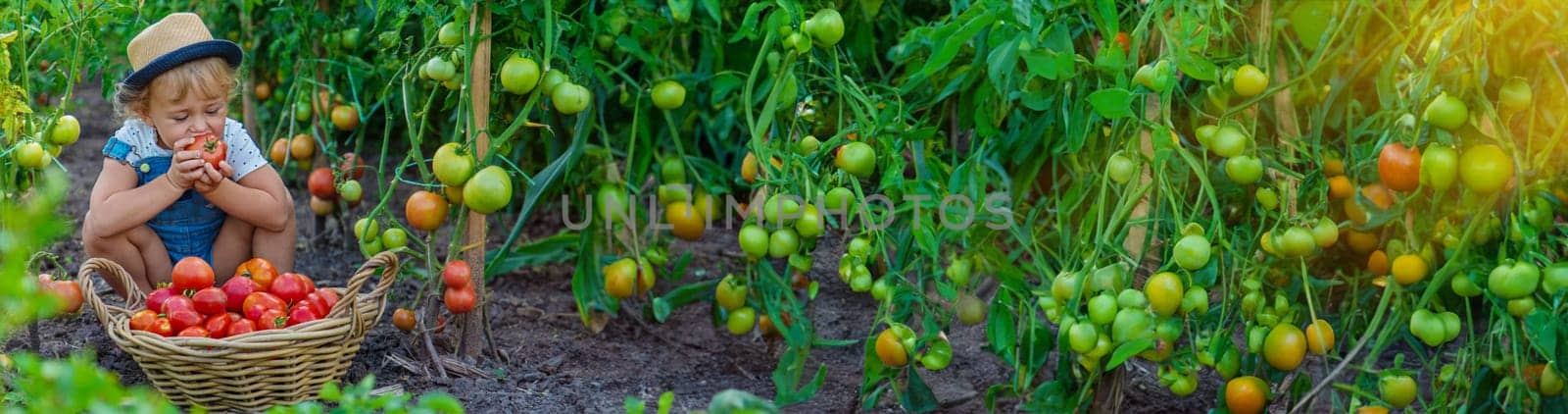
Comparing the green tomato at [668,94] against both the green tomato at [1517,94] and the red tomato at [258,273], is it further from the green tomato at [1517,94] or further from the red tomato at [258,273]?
the green tomato at [1517,94]

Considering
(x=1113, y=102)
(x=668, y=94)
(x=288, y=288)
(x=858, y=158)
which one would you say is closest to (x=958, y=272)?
(x=858, y=158)

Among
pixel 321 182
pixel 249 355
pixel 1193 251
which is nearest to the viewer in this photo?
pixel 1193 251

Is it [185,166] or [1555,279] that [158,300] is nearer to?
[185,166]

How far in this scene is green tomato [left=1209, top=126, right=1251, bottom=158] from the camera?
1.98 m

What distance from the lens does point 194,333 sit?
6.64 ft

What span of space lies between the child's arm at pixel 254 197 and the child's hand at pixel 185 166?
0.02 meters

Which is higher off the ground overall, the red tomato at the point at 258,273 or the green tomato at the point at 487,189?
the green tomato at the point at 487,189

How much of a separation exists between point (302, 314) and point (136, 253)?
43cm

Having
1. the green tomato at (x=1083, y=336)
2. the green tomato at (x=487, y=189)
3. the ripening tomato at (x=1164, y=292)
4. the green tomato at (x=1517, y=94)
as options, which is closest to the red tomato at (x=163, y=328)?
the green tomato at (x=487, y=189)

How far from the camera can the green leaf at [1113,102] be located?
6.43 ft

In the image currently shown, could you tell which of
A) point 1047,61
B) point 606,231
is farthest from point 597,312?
point 1047,61

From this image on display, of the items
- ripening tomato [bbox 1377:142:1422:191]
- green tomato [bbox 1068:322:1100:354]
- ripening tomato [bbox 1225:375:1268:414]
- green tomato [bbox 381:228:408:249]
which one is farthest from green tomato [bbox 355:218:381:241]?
ripening tomato [bbox 1377:142:1422:191]

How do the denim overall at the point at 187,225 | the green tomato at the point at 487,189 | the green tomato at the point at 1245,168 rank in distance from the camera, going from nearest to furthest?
the green tomato at the point at 1245,168
the green tomato at the point at 487,189
the denim overall at the point at 187,225

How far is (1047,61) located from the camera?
1989 millimetres
